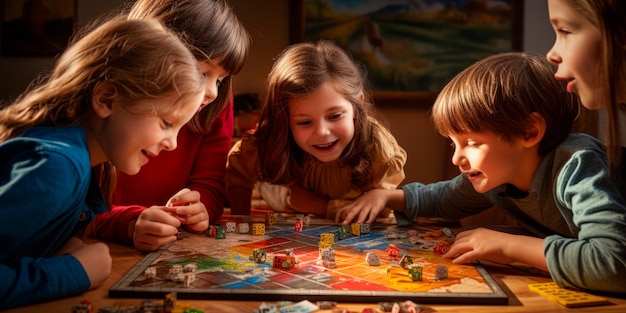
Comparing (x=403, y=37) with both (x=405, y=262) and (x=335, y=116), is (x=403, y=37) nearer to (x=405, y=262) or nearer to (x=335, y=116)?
(x=335, y=116)

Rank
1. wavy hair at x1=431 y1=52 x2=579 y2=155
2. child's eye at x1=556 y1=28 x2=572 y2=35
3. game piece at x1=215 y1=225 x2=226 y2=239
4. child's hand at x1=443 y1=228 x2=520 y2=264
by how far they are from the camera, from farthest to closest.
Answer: game piece at x1=215 y1=225 x2=226 y2=239 → wavy hair at x1=431 y1=52 x2=579 y2=155 → child's hand at x1=443 y1=228 x2=520 y2=264 → child's eye at x1=556 y1=28 x2=572 y2=35

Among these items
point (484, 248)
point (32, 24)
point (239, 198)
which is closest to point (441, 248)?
point (484, 248)

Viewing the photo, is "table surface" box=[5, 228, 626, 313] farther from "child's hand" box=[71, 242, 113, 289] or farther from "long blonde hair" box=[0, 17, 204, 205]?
"long blonde hair" box=[0, 17, 204, 205]

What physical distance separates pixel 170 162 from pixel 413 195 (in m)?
0.74

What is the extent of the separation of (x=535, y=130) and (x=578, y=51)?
0.27 metres

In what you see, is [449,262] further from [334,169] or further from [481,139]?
[334,169]

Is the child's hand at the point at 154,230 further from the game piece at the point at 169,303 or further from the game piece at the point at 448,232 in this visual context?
the game piece at the point at 448,232

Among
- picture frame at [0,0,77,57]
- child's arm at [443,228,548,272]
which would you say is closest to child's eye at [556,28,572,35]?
child's arm at [443,228,548,272]

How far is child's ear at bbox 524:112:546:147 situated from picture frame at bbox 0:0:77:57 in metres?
4.19

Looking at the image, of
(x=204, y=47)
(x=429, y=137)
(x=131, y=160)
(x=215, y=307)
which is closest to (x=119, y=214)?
(x=131, y=160)

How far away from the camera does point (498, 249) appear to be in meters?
1.23

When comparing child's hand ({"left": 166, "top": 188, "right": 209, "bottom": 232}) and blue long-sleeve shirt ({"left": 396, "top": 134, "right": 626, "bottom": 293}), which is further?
child's hand ({"left": 166, "top": 188, "right": 209, "bottom": 232})

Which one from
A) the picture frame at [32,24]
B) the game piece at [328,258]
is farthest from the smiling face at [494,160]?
the picture frame at [32,24]

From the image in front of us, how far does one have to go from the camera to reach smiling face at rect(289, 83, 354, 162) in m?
1.86
